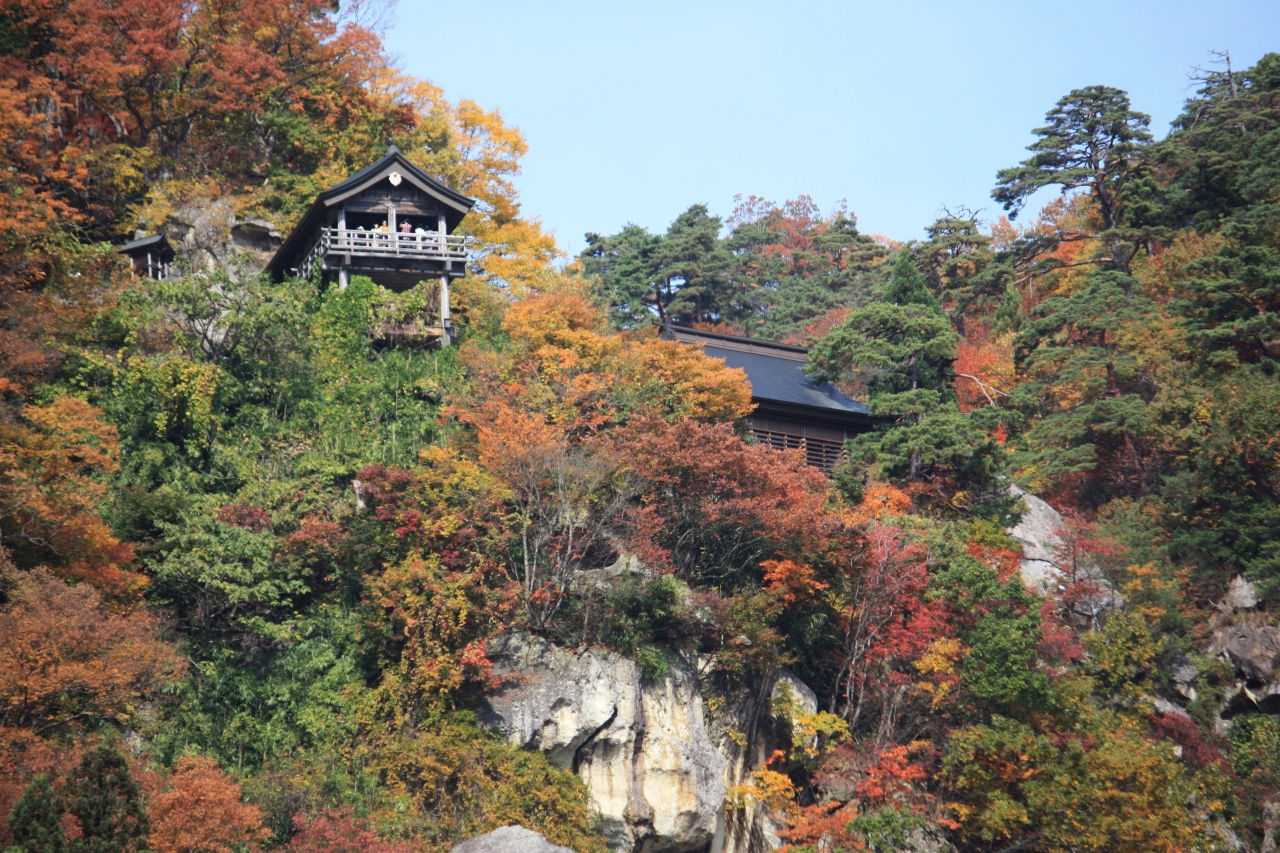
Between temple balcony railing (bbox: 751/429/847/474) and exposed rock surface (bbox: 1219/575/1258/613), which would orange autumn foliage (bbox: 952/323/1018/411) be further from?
exposed rock surface (bbox: 1219/575/1258/613)

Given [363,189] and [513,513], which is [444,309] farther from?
[513,513]

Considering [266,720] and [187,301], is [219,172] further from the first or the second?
[266,720]

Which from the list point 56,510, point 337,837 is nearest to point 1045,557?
point 337,837

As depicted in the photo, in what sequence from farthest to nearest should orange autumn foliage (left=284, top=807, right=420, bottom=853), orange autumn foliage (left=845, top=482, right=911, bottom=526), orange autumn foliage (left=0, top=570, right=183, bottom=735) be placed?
orange autumn foliage (left=845, top=482, right=911, bottom=526)
orange autumn foliage (left=284, top=807, right=420, bottom=853)
orange autumn foliage (left=0, top=570, right=183, bottom=735)

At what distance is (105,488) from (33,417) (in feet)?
5.64

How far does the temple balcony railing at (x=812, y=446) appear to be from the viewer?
1298 inches

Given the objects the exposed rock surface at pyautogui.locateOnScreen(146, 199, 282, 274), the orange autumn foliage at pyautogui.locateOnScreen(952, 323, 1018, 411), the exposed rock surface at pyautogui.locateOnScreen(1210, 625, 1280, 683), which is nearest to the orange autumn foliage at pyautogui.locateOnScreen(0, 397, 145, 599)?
the exposed rock surface at pyautogui.locateOnScreen(146, 199, 282, 274)

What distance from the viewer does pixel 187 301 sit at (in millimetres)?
26234

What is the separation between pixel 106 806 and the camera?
1449 cm

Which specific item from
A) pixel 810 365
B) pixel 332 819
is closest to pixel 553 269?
pixel 810 365

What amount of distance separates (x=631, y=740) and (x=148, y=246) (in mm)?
20193

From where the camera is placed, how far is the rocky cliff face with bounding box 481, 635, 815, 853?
2183 cm

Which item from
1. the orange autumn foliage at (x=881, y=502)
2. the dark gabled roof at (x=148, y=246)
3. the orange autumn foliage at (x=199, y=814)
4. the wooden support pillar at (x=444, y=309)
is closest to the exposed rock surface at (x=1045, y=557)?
the orange autumn foliage at (x=881, y=502)

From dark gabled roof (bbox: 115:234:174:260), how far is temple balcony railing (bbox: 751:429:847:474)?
17.2 meters
